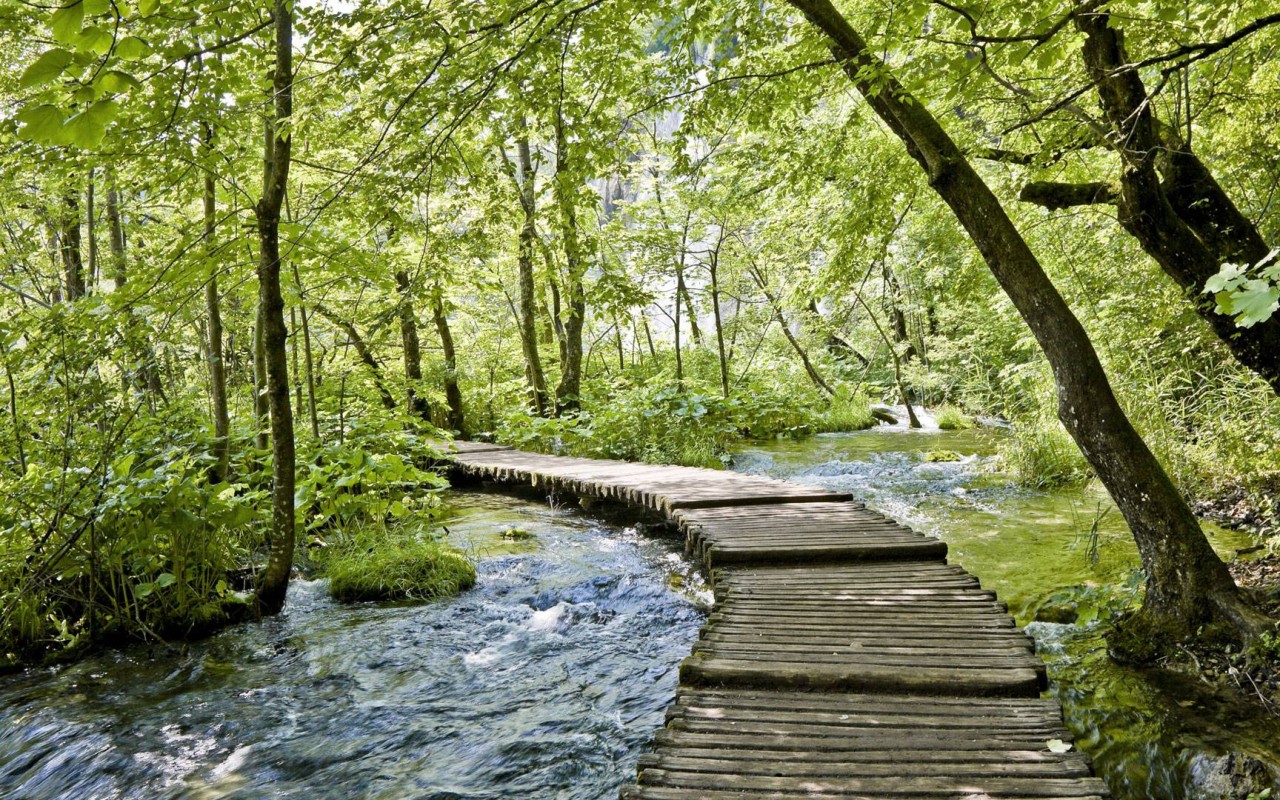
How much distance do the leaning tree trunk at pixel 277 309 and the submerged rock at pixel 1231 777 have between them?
5398mm

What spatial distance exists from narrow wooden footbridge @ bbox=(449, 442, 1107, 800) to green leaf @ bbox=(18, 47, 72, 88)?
8.04 ft

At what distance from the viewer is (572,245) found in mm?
4453

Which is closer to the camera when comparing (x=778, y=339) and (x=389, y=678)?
(x=389, y=678)

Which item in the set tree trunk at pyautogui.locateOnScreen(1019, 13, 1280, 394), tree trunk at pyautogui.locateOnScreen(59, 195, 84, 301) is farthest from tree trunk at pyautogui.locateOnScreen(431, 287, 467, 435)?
tree trunk at pyautogui.locateOnScreen(1019, 13, 1280, 394)

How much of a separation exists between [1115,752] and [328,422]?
8.50 meters

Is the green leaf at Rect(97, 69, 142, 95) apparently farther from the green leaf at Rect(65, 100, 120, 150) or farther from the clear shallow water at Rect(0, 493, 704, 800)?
the clear shallow water at Rect(0, 493, 704, 800)

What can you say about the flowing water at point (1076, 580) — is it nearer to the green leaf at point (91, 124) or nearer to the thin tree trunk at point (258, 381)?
the green leaf at point (91, 124)

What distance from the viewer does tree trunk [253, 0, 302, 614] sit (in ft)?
15.9

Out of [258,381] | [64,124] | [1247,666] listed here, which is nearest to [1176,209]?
[1247,666]

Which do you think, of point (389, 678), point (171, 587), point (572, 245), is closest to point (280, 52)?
point (572, 245)

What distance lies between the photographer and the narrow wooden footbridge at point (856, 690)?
2.45 meters

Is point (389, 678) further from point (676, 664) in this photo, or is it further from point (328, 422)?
point (328, 422)

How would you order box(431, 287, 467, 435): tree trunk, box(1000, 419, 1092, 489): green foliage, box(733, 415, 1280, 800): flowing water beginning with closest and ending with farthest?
box(733, 415, 1280, 800): flowing water < box(1000, 419, 1092, 489): green foliage < box(431, 287, 467, 435): tree trunk

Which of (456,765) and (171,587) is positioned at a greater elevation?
(171,587)
